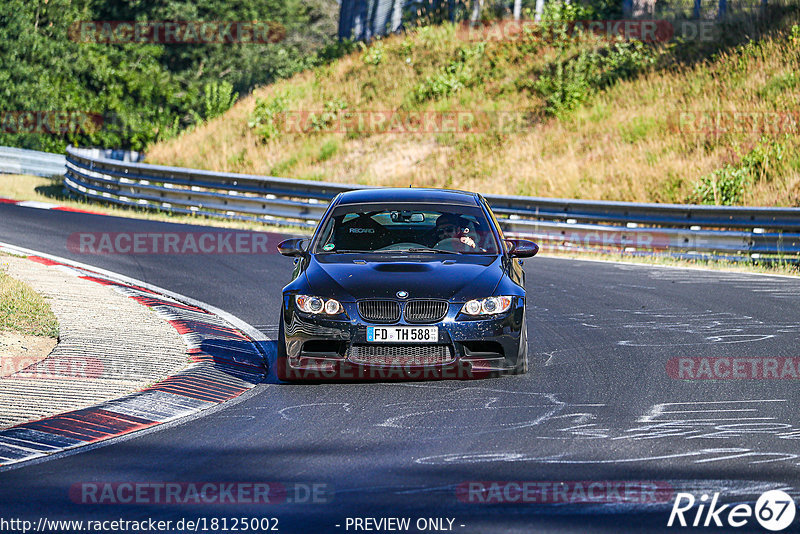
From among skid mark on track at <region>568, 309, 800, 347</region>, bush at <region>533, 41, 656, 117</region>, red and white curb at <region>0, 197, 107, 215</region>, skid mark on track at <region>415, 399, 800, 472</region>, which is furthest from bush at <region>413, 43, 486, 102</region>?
skid mark on track at <region>415, 399, 800, 472</region>

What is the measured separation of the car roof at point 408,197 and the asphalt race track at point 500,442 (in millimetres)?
1572

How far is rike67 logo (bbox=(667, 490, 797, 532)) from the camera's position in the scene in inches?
199

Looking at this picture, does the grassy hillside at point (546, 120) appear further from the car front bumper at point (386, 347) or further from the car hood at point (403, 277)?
the car front bumper at point (386, 347)

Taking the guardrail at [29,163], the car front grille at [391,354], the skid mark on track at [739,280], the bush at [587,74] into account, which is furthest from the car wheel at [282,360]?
the guardrail at [29,163]

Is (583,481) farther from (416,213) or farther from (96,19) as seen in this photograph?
(96,19)

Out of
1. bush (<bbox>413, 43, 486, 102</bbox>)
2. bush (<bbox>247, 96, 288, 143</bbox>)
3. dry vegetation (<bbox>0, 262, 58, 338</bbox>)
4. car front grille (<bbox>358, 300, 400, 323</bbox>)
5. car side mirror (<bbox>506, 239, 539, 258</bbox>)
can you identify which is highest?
bush (<bbox>413, 43, 486, 102</bbox>)

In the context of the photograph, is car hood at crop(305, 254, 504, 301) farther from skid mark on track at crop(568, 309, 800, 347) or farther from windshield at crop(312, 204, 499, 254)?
skid mark on track at crop(568, 309, 800, 347)

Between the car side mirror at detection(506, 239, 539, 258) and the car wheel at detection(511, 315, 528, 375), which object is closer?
the car wheel at detection(511, 315, 528, 375)

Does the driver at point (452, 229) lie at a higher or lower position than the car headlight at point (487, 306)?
higher

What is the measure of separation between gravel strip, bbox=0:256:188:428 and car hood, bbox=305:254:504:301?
1.55 metres

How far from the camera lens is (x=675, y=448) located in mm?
6633

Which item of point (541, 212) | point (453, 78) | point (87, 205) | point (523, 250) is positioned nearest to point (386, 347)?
point (523, 250)

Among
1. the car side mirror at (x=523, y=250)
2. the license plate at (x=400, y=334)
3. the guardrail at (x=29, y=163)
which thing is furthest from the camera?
the guardrail at (x=29, y=163)

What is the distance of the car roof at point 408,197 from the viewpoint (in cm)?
1020
